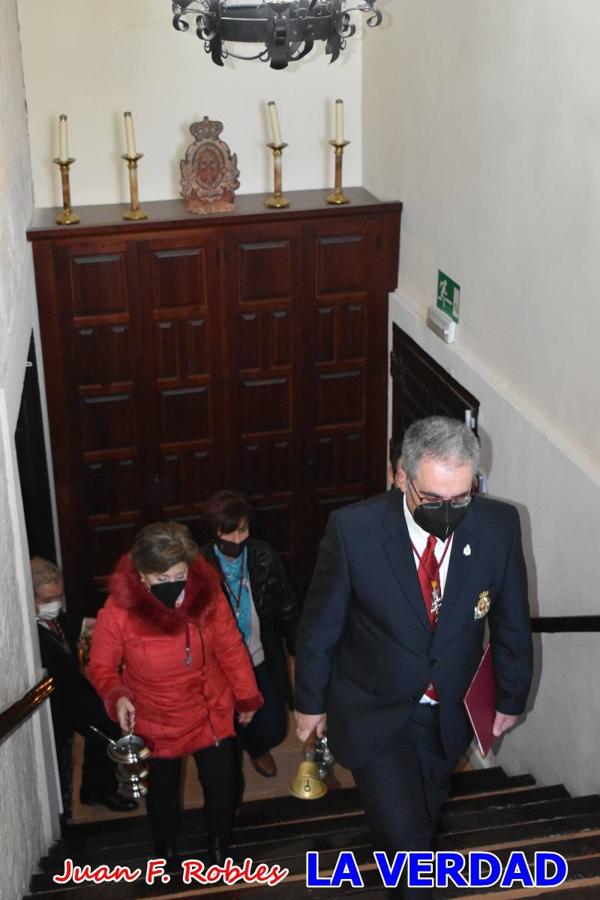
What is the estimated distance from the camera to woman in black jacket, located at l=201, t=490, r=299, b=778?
504 cm

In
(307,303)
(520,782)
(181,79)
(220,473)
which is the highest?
(181,79)

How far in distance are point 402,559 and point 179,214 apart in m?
3.60

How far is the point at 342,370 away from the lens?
702 centimetres

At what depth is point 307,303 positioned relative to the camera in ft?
22.4

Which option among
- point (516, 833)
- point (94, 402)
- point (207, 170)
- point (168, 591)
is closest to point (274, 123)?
point (207, 170)

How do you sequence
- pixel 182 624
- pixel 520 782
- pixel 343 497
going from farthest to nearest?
pixel 343 497 < pixel 520 782 < pixel 182 624

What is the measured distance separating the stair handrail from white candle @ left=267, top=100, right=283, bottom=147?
341cm

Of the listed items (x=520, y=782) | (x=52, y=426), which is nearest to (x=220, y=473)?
(x=52, y=426)

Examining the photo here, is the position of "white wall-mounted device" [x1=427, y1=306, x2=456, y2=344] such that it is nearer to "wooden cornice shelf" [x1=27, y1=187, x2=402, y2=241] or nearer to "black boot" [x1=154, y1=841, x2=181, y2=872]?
"wooden cornice shelf" [x1=27, y1=187, x2=402, y2=241]

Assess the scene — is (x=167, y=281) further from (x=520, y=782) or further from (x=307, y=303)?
(x=520, y=782)


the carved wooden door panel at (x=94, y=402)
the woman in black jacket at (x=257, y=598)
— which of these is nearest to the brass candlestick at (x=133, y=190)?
the carved wooden door panel at (x=94, y=402)

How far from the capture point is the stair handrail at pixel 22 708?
357cm

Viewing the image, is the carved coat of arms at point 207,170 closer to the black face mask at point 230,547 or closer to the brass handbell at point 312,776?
the black face mask at point 230,547

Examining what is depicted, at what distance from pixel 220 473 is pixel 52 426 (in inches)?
40.8
